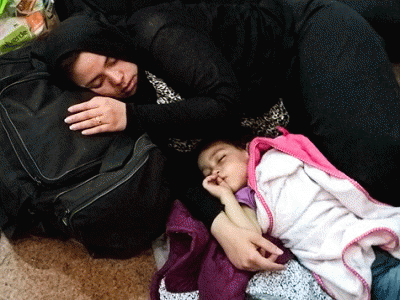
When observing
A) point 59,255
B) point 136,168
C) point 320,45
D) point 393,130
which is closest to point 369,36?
point 320,45

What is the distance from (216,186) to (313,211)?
25cm

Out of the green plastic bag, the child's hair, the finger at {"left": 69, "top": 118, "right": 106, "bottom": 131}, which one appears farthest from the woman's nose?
the green plastic bag

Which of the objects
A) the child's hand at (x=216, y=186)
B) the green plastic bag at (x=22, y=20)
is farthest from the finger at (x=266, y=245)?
the green plastic bag at (x=22, y=20)

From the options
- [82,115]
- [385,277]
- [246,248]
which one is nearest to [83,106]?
[82,115]

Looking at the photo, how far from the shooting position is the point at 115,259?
3.56 ft

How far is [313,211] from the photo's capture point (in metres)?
0.98

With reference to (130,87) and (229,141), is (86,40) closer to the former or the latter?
(130,87)

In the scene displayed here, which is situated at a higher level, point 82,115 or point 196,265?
point 82,115

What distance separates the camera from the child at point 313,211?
917 millimetres

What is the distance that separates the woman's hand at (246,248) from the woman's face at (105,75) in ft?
1.42

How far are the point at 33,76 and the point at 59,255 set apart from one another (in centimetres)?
48

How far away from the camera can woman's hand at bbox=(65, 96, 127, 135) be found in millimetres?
974

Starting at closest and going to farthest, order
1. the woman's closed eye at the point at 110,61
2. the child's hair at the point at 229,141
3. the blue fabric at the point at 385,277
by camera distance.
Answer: the blue fabric at the point at 385,277 → the woman's closed eye at the point at 110,61 → the child's hair at the point at 229,141

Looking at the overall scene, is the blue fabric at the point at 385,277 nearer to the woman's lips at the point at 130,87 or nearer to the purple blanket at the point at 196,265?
the purple blanket at the point at 196,265
